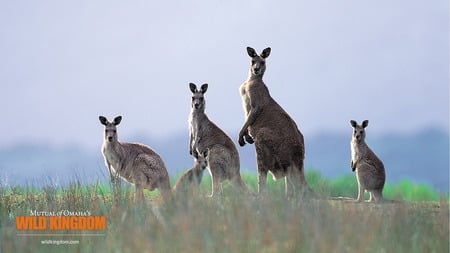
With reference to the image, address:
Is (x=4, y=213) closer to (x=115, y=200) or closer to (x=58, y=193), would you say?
(x=58, y=193)

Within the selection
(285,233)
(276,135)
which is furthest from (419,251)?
(276,135)

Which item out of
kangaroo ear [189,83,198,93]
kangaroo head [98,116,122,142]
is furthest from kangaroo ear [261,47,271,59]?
kangaroo head [98,116,122,142]

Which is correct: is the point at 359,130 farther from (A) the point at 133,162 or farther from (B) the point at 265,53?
(A) the point at 133,162

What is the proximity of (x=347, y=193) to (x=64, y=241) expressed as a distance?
6217 mm

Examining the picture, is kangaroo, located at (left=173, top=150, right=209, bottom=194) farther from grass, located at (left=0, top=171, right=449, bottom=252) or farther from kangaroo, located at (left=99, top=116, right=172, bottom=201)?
grass, located at (left=0, top=171, right=449, bottom=252)

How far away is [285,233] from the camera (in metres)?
9.33

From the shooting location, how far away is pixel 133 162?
1339 cm

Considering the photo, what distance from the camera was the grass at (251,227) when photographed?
30.3 ft

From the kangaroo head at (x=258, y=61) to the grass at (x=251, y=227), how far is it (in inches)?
109

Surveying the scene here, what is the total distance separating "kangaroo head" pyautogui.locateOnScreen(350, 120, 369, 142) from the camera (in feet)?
45.0

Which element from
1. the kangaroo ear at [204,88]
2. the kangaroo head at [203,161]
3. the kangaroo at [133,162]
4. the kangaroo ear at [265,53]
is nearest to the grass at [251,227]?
the kangaroo at [133,162]

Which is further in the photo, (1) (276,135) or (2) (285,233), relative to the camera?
(1) (276,135)

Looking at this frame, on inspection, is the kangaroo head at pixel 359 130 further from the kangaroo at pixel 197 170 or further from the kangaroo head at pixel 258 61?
the kangaroo at pixel 197 170

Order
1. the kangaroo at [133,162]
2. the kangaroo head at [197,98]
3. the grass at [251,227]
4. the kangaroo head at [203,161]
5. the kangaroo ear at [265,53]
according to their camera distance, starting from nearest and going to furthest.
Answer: the grass at [251,227]
the kangaroo at [133,162]
the kangaroo head at [203,161]
the kangaroo head at [197,98]
the kangaroo ear at [265,53]
